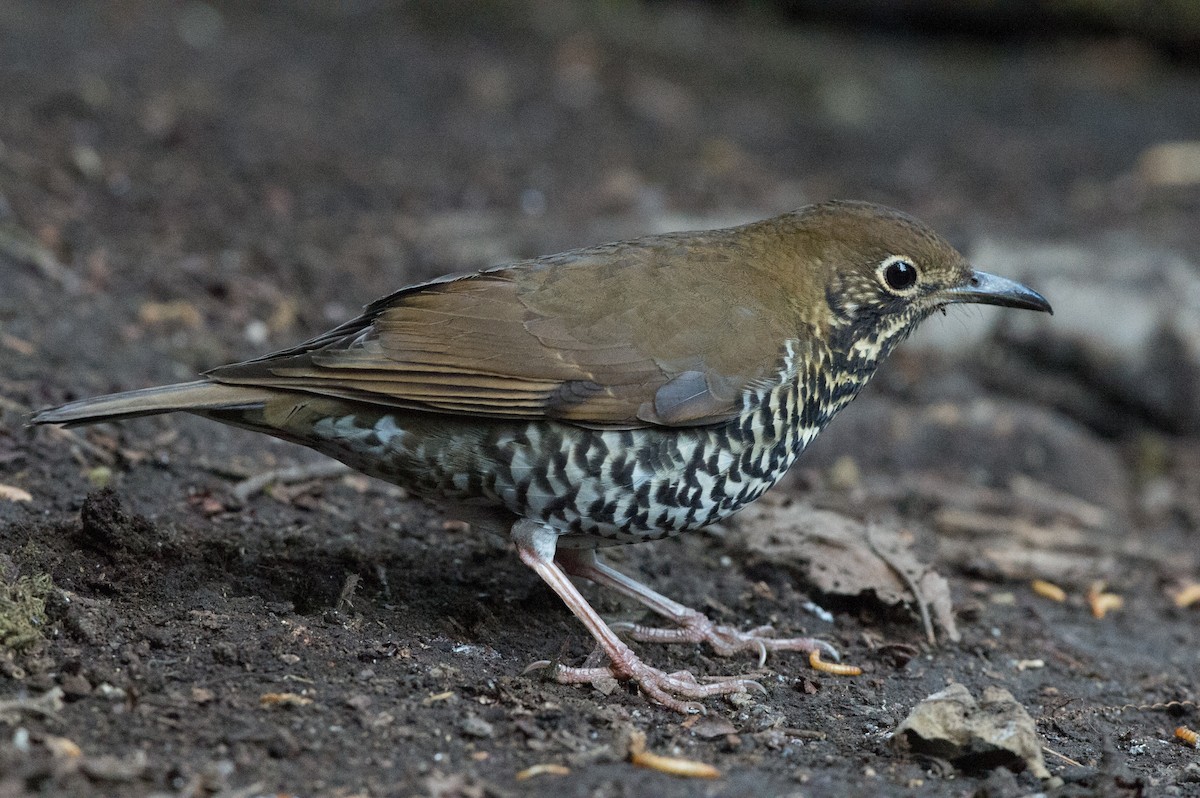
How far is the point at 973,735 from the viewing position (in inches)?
138

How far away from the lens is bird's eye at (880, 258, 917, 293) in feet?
15.0

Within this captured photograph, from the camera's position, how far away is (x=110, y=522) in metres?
4.14

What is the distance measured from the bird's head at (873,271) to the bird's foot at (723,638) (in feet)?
3.38

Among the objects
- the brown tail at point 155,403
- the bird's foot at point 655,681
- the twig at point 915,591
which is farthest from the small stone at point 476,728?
the twig at point 915,591

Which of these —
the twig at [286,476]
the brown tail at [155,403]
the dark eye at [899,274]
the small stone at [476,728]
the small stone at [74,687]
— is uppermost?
the dark eye at [899,274]

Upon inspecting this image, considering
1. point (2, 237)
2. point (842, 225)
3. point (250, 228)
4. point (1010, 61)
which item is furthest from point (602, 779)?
point (1010, 61)

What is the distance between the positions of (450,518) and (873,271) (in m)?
1.71

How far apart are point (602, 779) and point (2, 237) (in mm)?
4451

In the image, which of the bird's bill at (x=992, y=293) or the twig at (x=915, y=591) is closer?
the bird's bill at (x=992, y=293)

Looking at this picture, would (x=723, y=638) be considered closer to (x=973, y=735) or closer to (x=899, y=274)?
(x=973, y=735)

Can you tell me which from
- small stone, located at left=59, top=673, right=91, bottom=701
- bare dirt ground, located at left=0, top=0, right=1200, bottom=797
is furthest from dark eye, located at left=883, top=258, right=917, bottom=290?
small stone, located at left=59, top=673, right=91, bottom=701

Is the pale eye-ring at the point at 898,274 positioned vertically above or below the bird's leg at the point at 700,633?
above

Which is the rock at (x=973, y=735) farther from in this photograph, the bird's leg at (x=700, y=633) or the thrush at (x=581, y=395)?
the bird's leg at (x=700, y=633)

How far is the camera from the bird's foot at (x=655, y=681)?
13.1 ft
